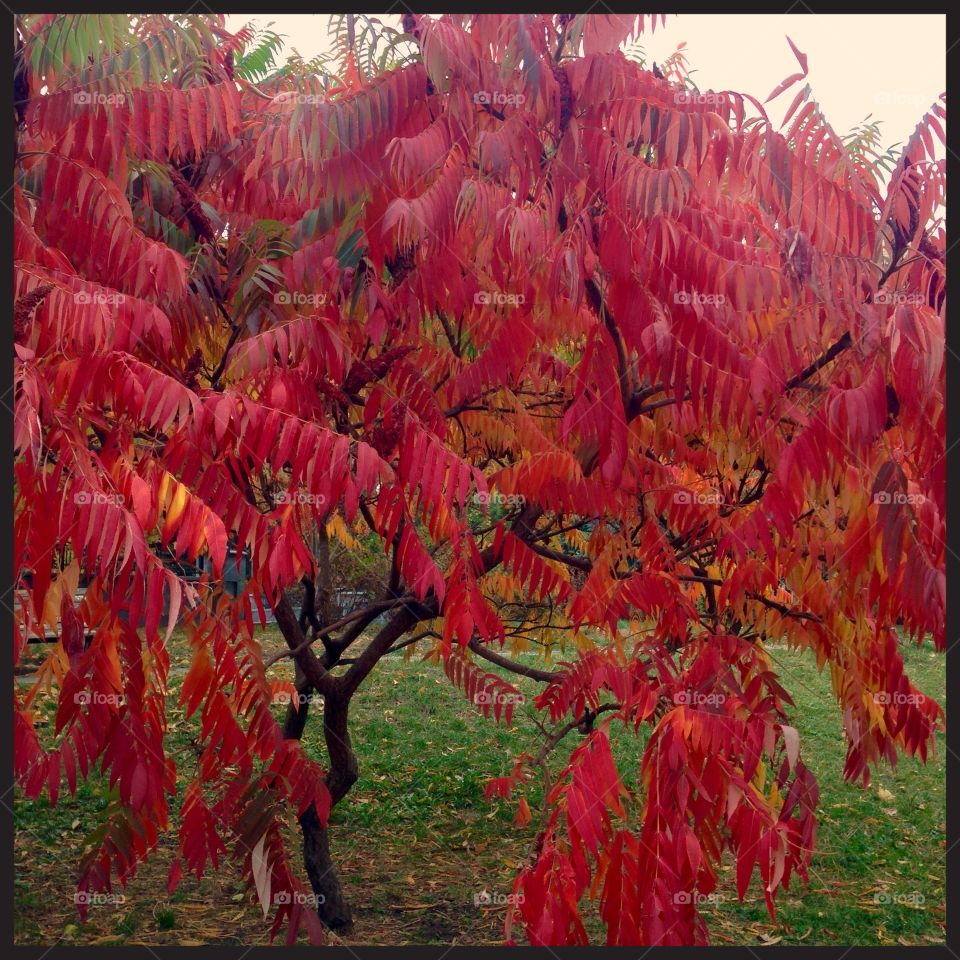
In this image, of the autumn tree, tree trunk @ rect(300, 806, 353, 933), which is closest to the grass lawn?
tree trunk @ rect(300, 806, 353, 933)

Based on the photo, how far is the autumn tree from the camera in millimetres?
2182

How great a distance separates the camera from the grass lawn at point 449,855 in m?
3.92

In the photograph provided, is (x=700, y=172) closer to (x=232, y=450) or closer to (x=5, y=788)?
(x=232, y=450)

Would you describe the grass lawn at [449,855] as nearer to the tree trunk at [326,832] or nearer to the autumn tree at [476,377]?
the tree trunk at [326,832]

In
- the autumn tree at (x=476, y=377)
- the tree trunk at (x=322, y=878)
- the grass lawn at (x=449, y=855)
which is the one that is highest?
the autumn tree at (x=476, y=377)

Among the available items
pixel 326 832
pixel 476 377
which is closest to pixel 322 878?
pixel 326 832

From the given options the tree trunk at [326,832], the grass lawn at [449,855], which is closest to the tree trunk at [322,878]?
the tree trunk at [326,832]

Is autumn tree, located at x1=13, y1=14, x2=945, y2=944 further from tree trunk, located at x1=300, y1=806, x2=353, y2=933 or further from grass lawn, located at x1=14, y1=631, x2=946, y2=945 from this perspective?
grass lawn, located at x1=14, y1=631, x2=946, y2=945

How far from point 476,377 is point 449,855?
2.89 meters

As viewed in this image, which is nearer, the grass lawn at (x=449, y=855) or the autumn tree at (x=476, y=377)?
the autumn tree at (x=476, y=377)

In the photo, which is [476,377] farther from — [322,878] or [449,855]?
[449,855]

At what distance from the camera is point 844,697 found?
310 cm

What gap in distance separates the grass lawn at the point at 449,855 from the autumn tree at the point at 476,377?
118 cm

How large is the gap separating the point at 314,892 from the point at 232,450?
7.88ft
